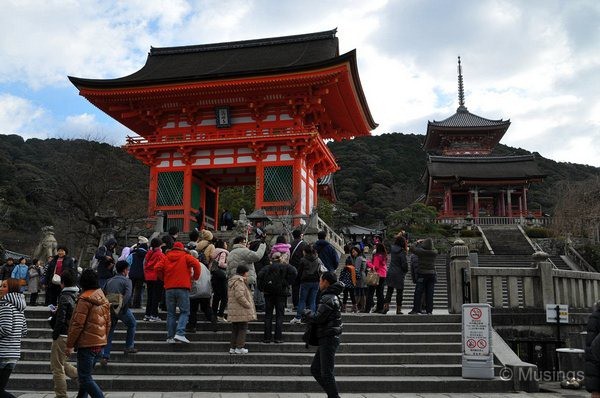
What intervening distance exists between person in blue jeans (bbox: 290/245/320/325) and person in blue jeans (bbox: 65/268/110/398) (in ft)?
13.9

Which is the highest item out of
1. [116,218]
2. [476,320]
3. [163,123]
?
[163,123]

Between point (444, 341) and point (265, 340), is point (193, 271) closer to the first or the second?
point (265, 340)

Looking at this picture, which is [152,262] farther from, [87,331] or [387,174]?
[387,174]

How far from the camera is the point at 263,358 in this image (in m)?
8.46

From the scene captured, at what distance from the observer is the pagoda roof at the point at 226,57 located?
2328cm

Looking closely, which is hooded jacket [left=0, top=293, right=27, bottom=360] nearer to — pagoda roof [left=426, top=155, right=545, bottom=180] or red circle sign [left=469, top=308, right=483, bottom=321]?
red circle sign [left=469, top=308, right=483, bottom=321]

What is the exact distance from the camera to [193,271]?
8.78 metres

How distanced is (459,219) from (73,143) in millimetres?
29760

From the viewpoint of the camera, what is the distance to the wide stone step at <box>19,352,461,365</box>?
846 cm

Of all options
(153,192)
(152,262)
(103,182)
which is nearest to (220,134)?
(153,192)

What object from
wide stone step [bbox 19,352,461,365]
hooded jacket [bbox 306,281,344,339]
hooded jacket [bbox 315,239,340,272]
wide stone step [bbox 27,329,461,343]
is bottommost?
wide stone step [bbox 19,352,461,365]

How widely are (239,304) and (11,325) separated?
349 cm

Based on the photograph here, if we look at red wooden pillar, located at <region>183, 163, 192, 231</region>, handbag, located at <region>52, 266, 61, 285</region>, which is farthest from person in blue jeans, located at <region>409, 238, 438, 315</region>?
red wooden pillar, located at <region>183, 163, 192, 231</region>

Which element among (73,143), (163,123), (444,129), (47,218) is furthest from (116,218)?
(444,129)
